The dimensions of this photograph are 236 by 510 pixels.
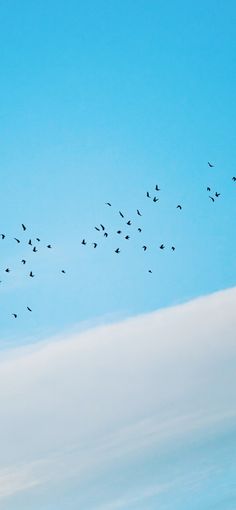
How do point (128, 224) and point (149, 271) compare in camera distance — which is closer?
point (149, 271)

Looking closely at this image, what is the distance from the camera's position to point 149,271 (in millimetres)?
48906

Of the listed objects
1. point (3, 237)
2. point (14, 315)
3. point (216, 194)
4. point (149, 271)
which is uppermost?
point (3, 237)

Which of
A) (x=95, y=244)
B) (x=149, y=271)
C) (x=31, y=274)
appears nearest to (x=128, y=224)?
(x=95, y=244)

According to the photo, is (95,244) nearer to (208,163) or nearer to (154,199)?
(154,199)

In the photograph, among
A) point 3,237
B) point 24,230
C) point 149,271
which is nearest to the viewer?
point 149,271

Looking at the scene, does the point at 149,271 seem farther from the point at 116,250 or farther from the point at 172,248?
the point at 116,250

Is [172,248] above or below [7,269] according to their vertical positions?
below

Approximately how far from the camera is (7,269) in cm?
6038

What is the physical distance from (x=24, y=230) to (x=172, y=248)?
15759mm

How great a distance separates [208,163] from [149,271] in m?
11.9

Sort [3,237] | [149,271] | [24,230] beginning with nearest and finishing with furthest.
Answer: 1. [149,271]
2. [24,230]
3. [3,237]

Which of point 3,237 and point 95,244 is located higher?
point 3,237

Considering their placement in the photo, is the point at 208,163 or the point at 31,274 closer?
the point at 208,163

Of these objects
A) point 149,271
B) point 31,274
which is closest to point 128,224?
point 149,271
